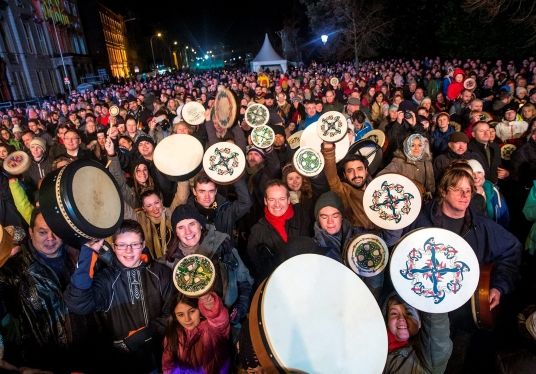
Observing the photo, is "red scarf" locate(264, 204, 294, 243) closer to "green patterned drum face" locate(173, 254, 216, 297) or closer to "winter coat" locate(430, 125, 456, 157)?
"green patterned drum face" locate(173, 254, 216, 297)

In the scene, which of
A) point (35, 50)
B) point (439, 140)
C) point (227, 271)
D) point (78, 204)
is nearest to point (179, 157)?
point (227, 271)

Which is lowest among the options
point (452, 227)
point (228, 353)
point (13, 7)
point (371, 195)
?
point (228, 353)

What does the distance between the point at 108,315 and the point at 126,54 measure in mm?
101890

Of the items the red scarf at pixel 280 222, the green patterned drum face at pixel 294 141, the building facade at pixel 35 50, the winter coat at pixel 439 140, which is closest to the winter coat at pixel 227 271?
the red scarf at pixel 280 222

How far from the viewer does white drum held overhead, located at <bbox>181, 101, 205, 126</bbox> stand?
8.02 metres

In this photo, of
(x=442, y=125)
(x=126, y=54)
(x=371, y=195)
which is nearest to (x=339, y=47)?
(x=442, y=125)

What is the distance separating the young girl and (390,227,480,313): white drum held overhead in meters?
1.46

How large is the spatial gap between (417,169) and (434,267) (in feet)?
8.52

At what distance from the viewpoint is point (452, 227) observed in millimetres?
3451

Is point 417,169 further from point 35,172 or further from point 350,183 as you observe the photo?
point 35,172

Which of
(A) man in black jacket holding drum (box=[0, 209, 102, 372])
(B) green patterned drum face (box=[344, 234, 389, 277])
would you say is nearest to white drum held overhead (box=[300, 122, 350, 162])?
(B) green patterned drum face (box=[344, 234, 389, 277])

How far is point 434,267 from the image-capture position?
2.88 metres

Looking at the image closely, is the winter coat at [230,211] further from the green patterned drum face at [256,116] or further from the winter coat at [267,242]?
the green patterned drum face at [256,116]

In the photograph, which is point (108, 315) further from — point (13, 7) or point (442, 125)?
point (13, 7)
